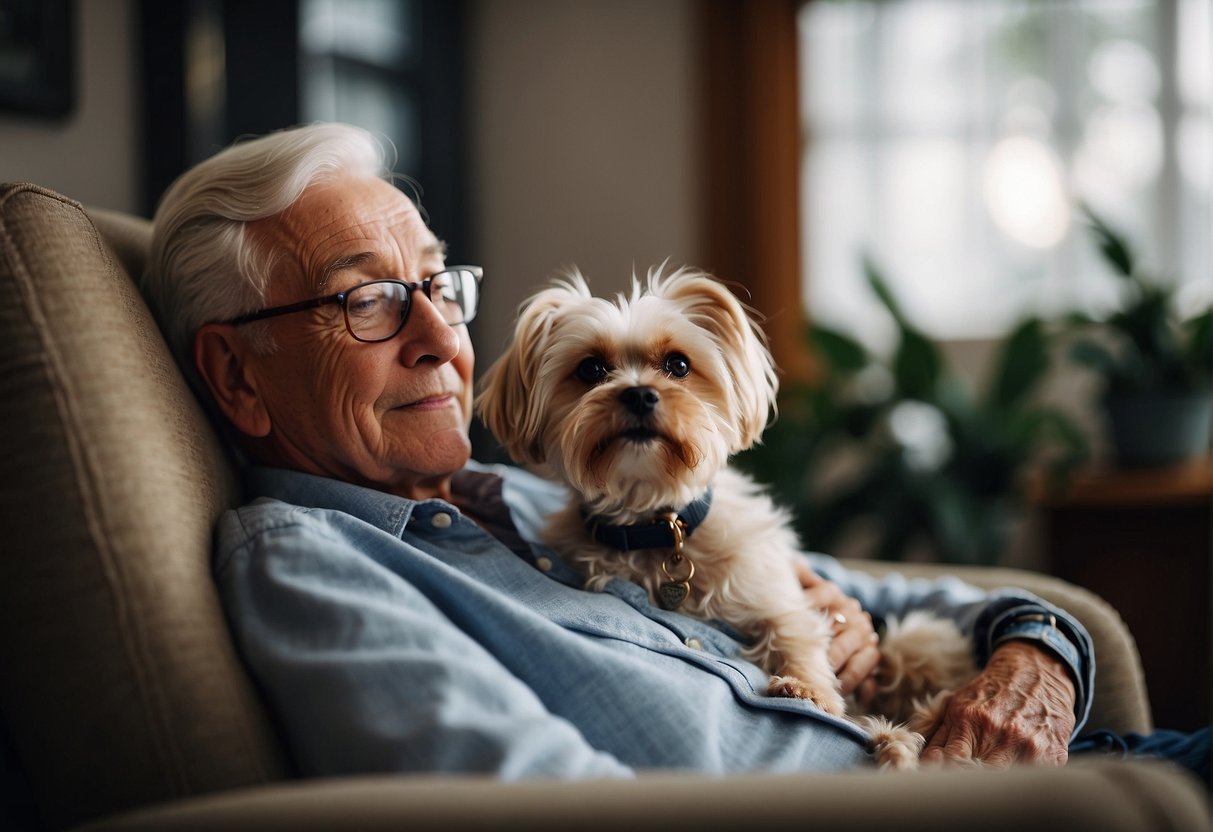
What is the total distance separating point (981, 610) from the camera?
4.73 feet

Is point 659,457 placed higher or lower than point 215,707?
higher

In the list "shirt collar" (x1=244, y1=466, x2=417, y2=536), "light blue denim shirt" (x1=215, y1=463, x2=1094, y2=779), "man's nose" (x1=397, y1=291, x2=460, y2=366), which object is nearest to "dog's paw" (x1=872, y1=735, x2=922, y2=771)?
"light blue denim shirt" (x1=215, y1=463, x2=1094, y2=779)

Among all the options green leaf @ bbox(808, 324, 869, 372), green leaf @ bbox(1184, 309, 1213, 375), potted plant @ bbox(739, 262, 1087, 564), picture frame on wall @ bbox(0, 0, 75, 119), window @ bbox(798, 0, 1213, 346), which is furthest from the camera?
window @ bbox(798, 0, 1213, 346)

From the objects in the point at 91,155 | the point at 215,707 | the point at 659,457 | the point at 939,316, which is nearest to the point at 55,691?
the point at 215,707

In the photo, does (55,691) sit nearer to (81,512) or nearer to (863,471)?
(81,512)

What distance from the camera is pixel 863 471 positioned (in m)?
3.13

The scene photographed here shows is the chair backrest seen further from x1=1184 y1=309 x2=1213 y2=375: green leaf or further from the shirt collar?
x1=1184 y1=309 x2=1213 y2=375: green leaf

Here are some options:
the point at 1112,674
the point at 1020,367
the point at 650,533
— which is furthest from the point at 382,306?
the point at 1020,367

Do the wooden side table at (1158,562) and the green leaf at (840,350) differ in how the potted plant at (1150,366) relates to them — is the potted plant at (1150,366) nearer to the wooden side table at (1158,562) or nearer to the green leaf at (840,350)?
the wooden side table at (1158,562)

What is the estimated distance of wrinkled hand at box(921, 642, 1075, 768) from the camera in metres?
1.15

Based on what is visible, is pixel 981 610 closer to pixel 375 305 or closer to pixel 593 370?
pixel 593 370

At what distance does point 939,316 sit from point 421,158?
86.1 inches

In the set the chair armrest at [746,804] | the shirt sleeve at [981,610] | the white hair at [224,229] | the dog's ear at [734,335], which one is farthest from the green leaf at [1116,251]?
the chair armrest at [746,804]

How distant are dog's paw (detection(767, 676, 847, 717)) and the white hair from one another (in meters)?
0.76
